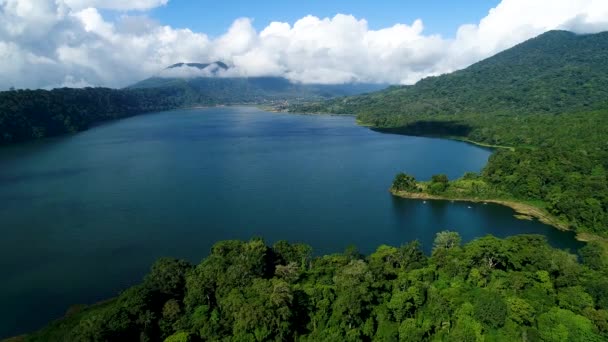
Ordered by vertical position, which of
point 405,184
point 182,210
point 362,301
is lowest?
point 182,210

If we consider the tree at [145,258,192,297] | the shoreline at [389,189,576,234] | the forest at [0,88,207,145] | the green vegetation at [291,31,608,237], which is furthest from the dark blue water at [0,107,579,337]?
the forest at [0,88,207,145]

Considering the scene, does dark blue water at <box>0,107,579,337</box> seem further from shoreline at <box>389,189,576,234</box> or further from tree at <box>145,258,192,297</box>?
tree at <box>145,258,192,297</box>

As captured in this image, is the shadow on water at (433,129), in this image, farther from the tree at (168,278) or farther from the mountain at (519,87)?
the tree at (168,278)

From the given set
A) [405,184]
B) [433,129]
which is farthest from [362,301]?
[433,129]

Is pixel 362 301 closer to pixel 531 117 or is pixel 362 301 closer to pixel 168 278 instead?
pixel 168 278

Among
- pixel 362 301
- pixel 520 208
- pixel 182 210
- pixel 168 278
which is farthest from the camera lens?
pixel 520 208

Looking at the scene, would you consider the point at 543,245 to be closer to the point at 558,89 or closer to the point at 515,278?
the point at 515,278

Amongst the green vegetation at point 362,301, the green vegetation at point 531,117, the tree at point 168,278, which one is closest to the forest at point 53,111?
the green vegetation at point 531,117
